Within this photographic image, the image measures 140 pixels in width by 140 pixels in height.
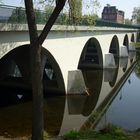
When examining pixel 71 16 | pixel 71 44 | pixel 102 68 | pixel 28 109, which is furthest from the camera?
pixel 102 68

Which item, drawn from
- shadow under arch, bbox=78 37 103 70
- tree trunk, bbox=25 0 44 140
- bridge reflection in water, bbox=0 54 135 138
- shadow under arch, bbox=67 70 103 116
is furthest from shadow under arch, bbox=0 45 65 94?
tree trunk, bbox=25 0 44 140

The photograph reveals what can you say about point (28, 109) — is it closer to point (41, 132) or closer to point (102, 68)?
point (41, 132)

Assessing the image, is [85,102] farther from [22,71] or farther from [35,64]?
[35,64]

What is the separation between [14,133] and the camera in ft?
59.2

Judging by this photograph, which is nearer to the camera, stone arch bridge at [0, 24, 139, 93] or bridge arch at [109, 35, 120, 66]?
stone arch bridge at [0, 24, 139, 93]

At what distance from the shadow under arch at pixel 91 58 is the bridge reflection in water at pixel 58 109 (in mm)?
7561

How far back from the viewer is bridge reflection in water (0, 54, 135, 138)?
19.5 m

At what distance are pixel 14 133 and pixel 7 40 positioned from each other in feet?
15.2

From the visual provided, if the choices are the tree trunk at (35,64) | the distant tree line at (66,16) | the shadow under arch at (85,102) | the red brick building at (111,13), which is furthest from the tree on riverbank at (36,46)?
the red brick building at (111,13)

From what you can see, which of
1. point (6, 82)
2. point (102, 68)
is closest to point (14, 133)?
point (6, 82)

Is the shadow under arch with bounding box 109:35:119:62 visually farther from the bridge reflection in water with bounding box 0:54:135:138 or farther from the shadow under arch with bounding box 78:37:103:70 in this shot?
the bridge reflection in water with bounding box 0:54:135:138

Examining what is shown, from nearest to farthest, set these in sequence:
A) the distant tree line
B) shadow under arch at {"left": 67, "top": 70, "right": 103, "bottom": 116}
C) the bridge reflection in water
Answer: the distant tree line → the bridge reflection in water → shadow under arch at {"left": 67, "top": 70, "right": 103, "bottom": 116}

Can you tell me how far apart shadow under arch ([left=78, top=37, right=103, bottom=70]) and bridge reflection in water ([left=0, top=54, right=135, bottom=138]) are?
298 inches

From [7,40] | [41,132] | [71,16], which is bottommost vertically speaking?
[41,132]
